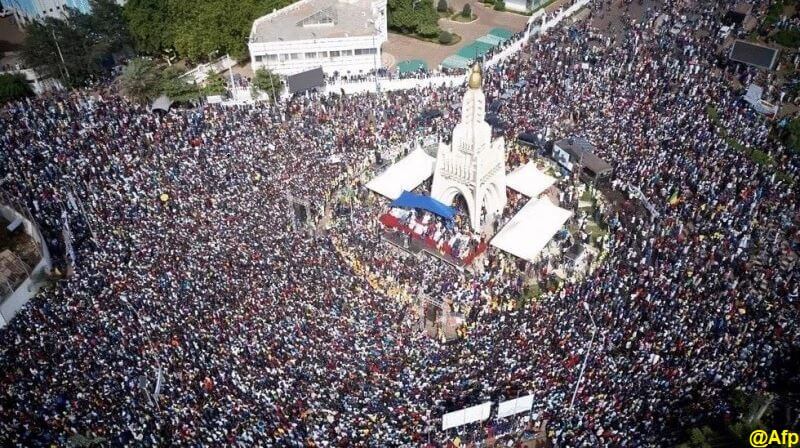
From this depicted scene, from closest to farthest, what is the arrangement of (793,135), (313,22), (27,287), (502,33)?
1. (27,287)
2. (793,135)
3. (313,22)
4. (502,33)

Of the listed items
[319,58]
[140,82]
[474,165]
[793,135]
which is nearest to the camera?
[474,165]

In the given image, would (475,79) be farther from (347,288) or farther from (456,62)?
(456,62)

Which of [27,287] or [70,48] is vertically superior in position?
[70,48]

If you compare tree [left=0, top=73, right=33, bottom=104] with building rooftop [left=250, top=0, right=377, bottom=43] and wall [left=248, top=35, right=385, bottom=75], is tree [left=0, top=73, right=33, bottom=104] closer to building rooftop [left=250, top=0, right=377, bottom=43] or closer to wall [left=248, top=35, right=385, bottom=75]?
wall [left=248, top=35, right=385, bottom=75]

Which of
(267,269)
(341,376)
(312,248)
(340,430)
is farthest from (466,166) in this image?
(340,430)

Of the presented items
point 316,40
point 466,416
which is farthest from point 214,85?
point 466,416

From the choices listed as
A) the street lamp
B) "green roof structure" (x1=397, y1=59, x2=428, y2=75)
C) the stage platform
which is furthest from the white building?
the street lamp
